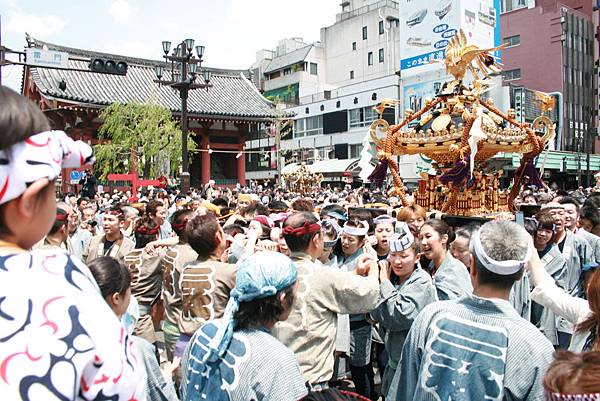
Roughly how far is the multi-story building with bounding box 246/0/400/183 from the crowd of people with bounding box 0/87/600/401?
96.3 ft

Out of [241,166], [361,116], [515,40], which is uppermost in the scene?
[515,40]

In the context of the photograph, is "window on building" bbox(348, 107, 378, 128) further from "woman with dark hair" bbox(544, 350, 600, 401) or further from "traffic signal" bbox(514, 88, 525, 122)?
"woman with dark hair" bbox(544, 350, 600, 401)

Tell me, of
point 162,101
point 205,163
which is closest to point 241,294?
point 205,163

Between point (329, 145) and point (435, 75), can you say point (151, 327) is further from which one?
point (329, 145)

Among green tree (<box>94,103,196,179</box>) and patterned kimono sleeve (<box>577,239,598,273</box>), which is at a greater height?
green tree (<box>94,103,196,179</box>)

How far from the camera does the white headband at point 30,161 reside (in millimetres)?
1096

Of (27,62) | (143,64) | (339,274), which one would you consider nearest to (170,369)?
(339,274)

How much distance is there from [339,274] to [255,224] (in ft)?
5.37

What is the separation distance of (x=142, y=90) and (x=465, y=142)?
86.7ft

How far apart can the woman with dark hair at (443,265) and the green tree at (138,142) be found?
780 inches

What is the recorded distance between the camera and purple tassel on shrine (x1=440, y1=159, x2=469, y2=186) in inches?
290

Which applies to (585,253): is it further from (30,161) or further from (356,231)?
(30,161)

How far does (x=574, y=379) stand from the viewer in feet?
4.38

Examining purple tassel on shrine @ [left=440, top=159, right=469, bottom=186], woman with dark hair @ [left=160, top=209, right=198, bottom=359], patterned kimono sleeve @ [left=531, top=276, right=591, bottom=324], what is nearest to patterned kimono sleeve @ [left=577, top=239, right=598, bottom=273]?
purple tassel on shrine @ [left=440, top=159, right=469, bottom=186]
